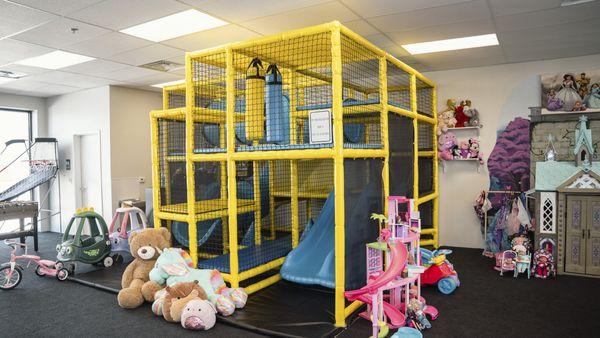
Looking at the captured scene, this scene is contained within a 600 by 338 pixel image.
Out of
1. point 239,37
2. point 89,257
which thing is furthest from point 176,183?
point 239,37

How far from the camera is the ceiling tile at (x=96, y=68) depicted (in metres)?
5.80

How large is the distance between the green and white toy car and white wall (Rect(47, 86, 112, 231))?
2007 millimetres

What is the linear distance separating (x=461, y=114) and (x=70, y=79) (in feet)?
20.5

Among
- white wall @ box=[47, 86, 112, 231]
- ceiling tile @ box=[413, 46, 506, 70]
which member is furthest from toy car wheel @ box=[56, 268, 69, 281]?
ceiling tile @ box=[413, 46, 506, 70]

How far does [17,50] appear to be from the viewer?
504 centimetres

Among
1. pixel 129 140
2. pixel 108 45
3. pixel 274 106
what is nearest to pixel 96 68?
pixel 108 45

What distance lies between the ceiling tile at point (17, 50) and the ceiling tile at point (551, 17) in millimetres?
5155

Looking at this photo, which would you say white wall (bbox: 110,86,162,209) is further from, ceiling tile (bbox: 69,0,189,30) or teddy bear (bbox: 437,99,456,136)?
teddy bear (bbox: 437,99,456,136)

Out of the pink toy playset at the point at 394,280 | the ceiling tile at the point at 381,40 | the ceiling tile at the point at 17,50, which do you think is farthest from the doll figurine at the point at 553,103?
the ceiling tile at the point at 17,50

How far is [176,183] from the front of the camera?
598 cm

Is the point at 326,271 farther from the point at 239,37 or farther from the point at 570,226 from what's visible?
the point at 570,226

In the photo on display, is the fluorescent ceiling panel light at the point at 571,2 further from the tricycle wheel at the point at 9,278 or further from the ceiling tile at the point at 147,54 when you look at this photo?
the tricycle wheel at the point at 9,278

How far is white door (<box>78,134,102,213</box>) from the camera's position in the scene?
774cm

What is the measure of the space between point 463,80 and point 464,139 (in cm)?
89
